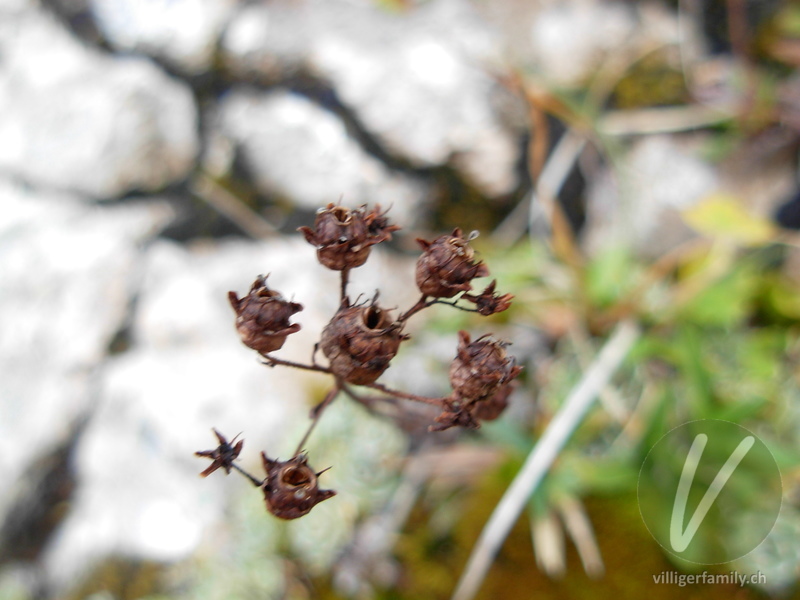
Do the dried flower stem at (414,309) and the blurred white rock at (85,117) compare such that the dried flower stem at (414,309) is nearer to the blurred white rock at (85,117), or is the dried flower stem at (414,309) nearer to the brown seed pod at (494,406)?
the brown seed pod at (494,406)

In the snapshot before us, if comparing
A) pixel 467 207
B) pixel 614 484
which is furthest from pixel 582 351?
pixel 467 207

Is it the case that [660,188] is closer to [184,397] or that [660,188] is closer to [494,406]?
[494,406]

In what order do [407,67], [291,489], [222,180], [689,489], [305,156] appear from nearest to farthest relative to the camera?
[291,489] → [689,489] → [407,67] → [305,156] → [222,180]

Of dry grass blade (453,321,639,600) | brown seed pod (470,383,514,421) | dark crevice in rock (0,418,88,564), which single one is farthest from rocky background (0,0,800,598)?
brown seed pod (470,383,514,421)

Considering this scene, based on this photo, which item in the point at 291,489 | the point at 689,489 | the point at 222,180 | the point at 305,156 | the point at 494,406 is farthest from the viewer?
the point at 222,180

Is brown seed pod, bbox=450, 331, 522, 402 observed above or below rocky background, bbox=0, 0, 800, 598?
above

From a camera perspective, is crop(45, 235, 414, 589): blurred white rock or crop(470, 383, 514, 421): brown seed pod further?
crop(45, 235, 414, 589): blurred white rock

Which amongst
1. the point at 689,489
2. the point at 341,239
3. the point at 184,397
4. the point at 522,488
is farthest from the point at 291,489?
the point at 184,397

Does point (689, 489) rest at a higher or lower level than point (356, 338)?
lower

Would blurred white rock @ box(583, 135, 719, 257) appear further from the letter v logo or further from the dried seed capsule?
the dried seed capsule
